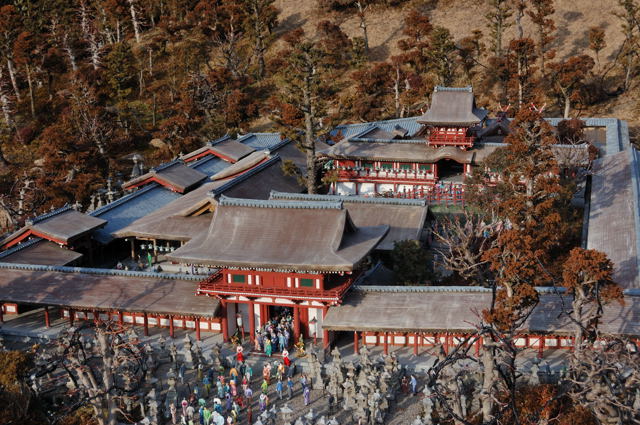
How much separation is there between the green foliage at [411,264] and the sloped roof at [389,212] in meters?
2.63

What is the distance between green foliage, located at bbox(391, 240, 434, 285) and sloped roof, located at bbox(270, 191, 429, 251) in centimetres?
263

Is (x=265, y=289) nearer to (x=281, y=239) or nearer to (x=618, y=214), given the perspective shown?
(x=281, y=239)

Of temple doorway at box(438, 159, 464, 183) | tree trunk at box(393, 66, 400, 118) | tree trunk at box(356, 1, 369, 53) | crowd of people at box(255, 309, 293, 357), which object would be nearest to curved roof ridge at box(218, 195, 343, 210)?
crowd of people at box(255, 309, 293, 357)

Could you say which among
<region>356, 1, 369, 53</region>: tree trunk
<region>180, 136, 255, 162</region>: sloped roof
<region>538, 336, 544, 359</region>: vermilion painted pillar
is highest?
Answer: <region>356, 1, 369, 53</region>: tree trunk

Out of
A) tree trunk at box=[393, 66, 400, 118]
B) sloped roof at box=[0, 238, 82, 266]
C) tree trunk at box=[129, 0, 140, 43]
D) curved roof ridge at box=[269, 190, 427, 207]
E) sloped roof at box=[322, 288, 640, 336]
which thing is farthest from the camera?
tree trunk at box=[129, 0, 140, 43]

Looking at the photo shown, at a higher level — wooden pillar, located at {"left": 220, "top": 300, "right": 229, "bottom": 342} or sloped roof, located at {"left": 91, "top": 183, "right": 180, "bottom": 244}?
sloped roof, located at {"left": 91, "top": 183, "right": 180, "bottom": 244}

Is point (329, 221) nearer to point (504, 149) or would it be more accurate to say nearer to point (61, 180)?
point (504, 149)

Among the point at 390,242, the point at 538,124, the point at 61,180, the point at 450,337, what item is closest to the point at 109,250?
the point at 61,180

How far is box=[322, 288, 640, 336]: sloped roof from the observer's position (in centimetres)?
2683

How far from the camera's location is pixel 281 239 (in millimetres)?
30094

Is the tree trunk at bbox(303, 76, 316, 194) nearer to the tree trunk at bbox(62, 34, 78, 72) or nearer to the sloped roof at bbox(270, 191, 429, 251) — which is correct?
the sloped roof at bbox(270, 191, 429, 251)

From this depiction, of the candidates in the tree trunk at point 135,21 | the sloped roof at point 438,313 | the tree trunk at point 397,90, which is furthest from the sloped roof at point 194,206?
the tree trunk at point 135,21

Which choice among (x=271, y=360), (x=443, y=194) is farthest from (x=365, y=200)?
(x=271, y=360)

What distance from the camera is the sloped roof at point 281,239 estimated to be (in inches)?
1139
